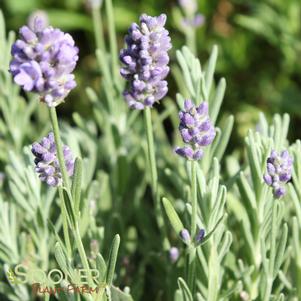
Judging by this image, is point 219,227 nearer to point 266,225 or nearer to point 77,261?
point 266,225

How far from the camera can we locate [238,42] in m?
3.45

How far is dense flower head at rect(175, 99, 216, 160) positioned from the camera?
1405mm

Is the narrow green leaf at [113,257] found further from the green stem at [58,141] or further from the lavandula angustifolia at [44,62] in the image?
the lavandula angustifolia at [44,62]

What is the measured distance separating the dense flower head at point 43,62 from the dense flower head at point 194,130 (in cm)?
29

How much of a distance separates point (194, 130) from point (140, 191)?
2.95ft

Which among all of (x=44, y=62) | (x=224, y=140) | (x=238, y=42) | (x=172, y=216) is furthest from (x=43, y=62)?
(x=238, y=42)

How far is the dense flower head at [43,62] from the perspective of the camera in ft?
3.95

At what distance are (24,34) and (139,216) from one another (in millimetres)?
1072

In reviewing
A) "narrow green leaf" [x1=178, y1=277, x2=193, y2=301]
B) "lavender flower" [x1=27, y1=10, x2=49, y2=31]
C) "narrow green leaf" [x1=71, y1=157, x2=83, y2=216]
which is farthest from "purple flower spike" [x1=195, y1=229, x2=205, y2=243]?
"lavender flower" [x1=27, y1=10, x2=49, y2=31]

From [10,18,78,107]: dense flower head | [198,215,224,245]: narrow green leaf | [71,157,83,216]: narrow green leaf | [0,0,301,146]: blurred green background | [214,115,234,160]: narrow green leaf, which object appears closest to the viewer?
[10,18,78,107]: dense flower head

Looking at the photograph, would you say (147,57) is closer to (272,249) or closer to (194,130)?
(194,130)

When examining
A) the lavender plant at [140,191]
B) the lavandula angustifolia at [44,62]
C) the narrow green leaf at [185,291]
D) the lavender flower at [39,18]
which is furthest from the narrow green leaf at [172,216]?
the lavender flower at [39,18]

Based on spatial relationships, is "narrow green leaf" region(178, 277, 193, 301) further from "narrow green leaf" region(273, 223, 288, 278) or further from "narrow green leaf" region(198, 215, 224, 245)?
"narrow green leaf" region(273, 223, 288, 278)

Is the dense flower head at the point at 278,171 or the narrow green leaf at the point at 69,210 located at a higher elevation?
the dense flower head at the point at 278,171
